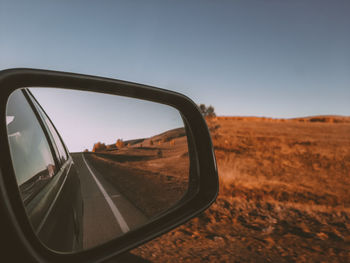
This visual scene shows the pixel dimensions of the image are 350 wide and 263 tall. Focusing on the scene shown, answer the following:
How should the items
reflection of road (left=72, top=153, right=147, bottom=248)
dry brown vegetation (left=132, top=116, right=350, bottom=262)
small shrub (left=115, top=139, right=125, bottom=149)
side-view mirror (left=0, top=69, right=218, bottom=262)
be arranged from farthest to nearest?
dry brown vegetation (left=132, top=116, right=350, bottom=262) → small shrub (left=115, top=139, right=125, bottom=149) → reflection of road (left=72, top=153, right=147, bottom=248) → side-view mirror (left=0, top=69, right=218, bottom=262)

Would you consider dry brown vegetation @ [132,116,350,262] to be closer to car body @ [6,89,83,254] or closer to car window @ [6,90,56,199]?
car body @ [6,89,83,254]

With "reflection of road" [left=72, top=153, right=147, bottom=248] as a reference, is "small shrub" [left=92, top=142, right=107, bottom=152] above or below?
above

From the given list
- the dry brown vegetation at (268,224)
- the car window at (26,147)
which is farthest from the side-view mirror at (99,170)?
the dry brown vegetation at (268,224)

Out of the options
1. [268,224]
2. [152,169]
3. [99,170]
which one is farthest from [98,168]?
[268,224]

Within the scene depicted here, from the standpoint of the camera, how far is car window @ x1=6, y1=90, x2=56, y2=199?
105cm

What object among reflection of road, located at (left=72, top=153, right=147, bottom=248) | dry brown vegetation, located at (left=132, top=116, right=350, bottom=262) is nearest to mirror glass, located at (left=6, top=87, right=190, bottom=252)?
reflection of road, located at (left=72, top=153, right=147, bottom=248)

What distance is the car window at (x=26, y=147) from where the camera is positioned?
1.05 metres

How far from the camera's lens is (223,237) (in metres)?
4.75

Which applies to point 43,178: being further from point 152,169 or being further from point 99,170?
point 152,169

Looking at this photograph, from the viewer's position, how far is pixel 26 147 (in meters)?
1.28

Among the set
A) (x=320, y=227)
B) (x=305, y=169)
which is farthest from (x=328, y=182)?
(x=320, y=227)

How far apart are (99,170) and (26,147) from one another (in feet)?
1.52

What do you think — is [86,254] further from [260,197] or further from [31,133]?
[260,197]

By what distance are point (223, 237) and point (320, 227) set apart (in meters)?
2.14
